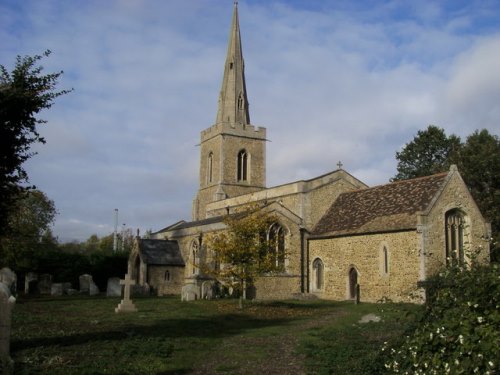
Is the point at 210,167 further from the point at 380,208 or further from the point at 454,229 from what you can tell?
the point at 454,229

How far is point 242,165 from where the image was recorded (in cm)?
5362

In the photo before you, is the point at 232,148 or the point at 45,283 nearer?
the point at 45,283

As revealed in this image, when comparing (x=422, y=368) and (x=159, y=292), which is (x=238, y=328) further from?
(x=159, y=292)

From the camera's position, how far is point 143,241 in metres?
39.3

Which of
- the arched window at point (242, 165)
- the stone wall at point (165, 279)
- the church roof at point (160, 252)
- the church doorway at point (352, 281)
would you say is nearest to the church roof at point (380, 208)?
the church doorway at point (352, 281)

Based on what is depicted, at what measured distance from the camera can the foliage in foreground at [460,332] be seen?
568 centimetres

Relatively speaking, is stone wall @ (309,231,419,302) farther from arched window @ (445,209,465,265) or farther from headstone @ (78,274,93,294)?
headstone @ (78,274,93,294)

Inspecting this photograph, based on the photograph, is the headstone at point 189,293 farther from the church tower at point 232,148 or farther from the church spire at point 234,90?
the church spire at point 234,90

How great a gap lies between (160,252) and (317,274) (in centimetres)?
1204

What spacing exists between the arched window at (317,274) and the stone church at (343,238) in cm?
6

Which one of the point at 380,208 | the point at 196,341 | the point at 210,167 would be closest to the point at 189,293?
the point at 380,208

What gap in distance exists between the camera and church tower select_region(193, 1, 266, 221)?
52375 millimetres

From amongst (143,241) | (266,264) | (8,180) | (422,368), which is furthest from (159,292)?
(422,368)

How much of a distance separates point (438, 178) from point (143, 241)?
21.0 m
